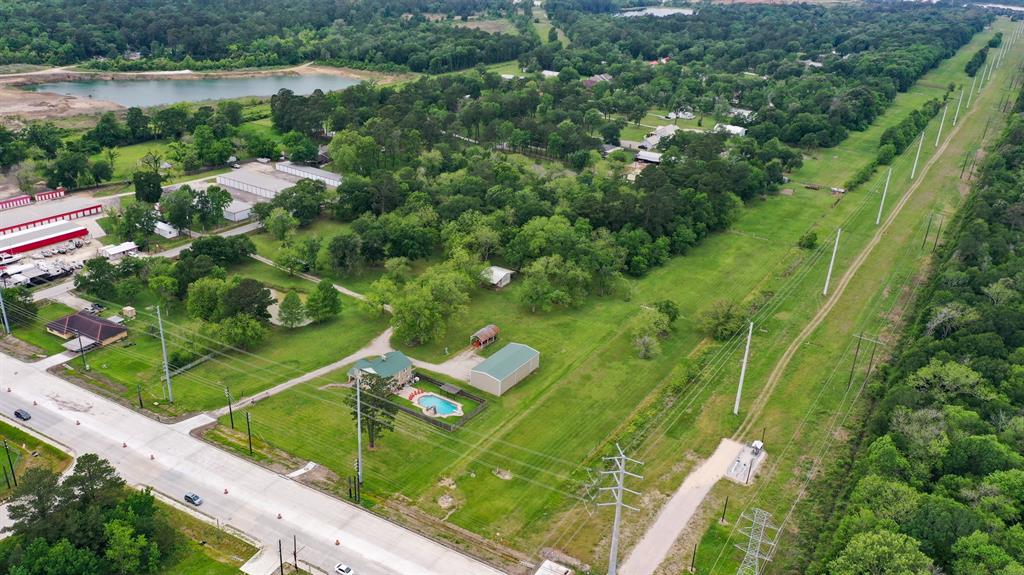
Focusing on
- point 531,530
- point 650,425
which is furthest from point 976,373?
point 531,530

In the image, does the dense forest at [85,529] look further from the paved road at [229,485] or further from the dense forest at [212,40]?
the dense forest at [212,40]

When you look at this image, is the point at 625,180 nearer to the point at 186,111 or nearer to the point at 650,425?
the point at 650,425

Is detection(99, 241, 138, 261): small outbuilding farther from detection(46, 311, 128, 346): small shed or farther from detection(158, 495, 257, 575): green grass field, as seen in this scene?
detection(158, 495, 257, 575): green grass field

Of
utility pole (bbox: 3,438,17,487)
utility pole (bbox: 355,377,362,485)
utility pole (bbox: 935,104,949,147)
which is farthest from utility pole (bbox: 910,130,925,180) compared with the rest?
utility pole (bbox: 3,438,17,487)

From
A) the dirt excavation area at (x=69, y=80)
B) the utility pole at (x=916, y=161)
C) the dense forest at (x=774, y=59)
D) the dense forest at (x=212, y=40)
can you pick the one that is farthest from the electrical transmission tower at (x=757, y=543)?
the dense forest at (x=212, y=40)

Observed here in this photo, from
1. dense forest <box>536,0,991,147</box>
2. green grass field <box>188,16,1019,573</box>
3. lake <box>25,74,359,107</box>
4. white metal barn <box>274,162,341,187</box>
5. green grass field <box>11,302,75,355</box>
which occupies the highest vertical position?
dense forest <box>536,0,991,147</box>

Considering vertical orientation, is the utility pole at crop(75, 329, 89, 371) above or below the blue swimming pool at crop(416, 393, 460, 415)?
above
